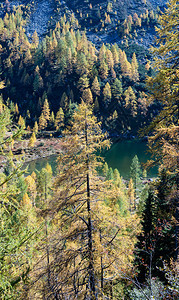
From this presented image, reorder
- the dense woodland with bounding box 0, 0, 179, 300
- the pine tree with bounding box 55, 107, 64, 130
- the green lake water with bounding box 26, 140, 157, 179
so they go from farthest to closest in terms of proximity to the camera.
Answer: the pine tree with bounding box 55, 107, 64, 130
the green lake water with bounding box 26, 140, 157, 179
the dense woodland with bounding box 0, 0, 179, 300

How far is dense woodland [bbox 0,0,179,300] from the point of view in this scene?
18.1 feet

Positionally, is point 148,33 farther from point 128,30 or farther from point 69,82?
point 69,82

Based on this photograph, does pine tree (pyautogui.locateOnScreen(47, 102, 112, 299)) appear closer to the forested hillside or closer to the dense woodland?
the dense woodland

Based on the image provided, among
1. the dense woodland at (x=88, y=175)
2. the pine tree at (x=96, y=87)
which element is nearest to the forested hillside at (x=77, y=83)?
the pine tree at (x=96, y=87)

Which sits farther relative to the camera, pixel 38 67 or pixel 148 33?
pixel 148 33

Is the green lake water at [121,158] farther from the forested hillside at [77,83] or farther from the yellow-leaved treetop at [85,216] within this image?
the yellow-leaved treetop at [85,216]

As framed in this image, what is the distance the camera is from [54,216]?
667cm

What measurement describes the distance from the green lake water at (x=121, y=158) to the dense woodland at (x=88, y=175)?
5.95 metres

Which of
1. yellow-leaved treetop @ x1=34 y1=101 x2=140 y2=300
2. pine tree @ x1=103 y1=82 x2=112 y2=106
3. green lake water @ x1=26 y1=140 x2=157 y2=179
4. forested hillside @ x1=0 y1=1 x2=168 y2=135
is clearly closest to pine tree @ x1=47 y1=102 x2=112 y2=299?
yellow-leaved treetop @ x1=34 y1=101 x2=140 y2=300

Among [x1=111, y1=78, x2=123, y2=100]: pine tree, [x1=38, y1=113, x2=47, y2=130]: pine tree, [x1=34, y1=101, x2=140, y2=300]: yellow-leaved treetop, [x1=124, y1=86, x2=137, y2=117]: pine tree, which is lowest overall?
[x1=34, y1=101, x2=140, y2=300]: yellow-leaved treetop

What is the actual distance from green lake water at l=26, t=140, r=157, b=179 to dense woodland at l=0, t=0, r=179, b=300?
5949 millimetres

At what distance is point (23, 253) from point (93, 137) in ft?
15.0

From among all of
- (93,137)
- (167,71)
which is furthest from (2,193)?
(167,71)

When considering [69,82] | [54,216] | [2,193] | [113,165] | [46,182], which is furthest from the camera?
[69,82]
